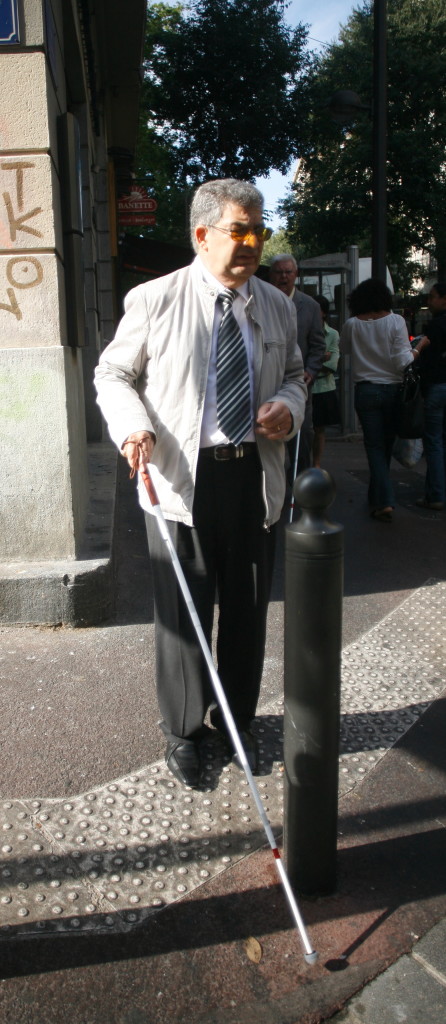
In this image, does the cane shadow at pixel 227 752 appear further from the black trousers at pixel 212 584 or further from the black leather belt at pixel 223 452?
the black leather belt at pixel 223 452

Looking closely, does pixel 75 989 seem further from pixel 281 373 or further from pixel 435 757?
pixel 281 373

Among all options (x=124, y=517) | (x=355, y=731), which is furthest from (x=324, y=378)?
(x=355, y=731)

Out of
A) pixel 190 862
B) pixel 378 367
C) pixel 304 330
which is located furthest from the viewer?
pixel 378 367

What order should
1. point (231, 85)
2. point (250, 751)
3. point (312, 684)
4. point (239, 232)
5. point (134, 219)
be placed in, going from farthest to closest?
point (231, 85) < point (134, 219) < point (250, 751) < point (239, 232) < point (312, 684)

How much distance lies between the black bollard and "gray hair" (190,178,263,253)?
102cm

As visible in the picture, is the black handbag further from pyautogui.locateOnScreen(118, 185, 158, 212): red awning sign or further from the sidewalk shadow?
pyautogui.locateOnScreen(118, 185, 158, 212): red awning sign

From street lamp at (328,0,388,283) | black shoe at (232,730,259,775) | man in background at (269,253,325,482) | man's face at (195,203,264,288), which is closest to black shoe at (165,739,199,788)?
black shoe at (232,730,259,775)

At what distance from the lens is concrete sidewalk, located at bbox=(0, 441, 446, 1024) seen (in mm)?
2168

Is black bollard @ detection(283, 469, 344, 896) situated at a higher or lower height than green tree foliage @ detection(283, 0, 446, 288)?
lower

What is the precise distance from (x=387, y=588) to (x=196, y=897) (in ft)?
10.2

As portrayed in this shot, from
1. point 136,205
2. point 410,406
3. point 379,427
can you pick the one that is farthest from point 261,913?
point 136,205

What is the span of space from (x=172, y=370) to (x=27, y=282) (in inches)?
74.0

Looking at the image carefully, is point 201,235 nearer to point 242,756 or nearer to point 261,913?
point 242,756

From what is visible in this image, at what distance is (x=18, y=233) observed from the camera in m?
4.36
